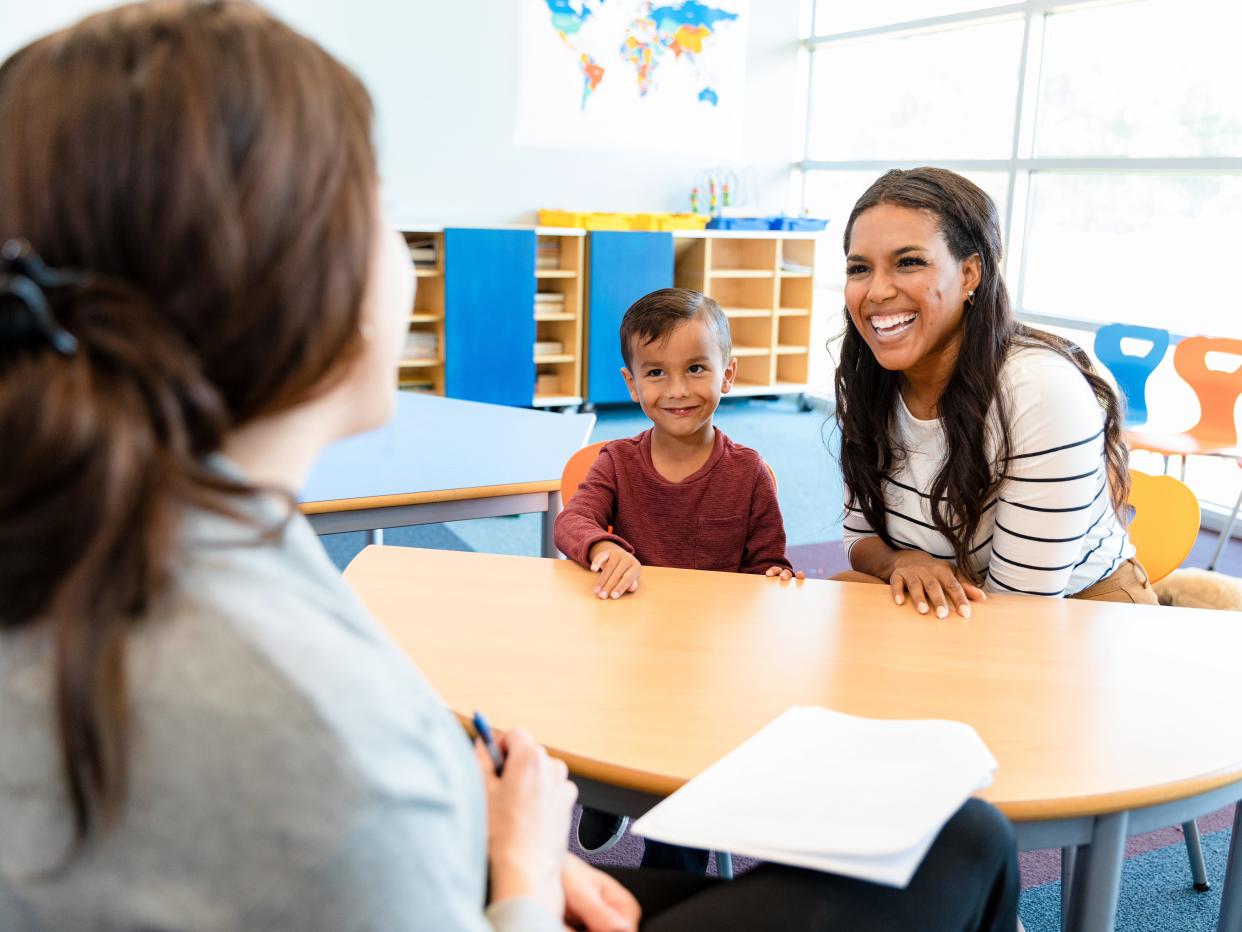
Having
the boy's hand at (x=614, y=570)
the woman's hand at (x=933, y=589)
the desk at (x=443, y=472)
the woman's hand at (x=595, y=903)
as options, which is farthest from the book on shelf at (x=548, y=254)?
the woman's hand at (x=595, y=903)

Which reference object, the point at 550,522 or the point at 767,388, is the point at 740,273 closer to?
the point at 767,388

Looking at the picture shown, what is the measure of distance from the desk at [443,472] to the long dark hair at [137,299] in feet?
4.65

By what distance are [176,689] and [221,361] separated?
17 centimetres

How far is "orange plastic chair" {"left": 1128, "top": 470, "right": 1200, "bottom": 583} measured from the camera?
6.10ft

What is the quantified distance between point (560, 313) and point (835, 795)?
5.26 metres

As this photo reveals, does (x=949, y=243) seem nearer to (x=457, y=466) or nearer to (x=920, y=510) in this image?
(x=920, y=510)

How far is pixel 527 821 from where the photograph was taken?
882mm

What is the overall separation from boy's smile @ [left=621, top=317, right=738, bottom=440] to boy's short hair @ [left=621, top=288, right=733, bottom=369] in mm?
13

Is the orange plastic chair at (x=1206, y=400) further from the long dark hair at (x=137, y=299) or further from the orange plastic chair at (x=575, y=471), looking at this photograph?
the long dark hair at (x=137, y=299)

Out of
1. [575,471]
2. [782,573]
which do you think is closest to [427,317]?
[575,471]

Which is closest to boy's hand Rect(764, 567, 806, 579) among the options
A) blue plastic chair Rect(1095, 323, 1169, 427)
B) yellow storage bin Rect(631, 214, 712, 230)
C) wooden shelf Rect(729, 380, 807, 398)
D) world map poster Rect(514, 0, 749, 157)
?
blue plastic chair Rect(1095, 323, 1169, 427)

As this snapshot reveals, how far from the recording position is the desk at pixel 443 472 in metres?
2.04

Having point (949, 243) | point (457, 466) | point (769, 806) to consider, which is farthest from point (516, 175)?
point (769, 806)

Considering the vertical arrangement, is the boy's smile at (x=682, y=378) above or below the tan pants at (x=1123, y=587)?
above
